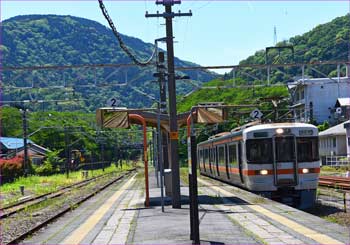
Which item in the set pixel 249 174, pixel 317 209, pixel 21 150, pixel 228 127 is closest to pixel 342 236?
pixel 317 209

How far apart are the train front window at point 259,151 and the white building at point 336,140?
3522 cm

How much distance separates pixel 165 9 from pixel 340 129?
41.5 m

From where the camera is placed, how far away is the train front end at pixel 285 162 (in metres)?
19.1

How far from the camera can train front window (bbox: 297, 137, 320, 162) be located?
1936cm

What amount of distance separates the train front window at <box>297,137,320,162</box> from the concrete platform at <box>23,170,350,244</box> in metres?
3.01

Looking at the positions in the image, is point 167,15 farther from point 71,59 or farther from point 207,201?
point 71,59

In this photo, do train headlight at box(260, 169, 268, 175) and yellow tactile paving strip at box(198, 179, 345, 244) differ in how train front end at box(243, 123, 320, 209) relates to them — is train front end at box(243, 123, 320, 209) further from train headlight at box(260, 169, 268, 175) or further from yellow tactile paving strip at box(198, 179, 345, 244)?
yellow tactile paving strip at box(198, 179, 345, 244)

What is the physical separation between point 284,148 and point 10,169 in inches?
1274

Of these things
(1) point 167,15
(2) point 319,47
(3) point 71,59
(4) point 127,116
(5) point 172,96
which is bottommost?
(4) point 127,116

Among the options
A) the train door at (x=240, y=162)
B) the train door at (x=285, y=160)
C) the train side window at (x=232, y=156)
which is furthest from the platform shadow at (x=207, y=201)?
the train side window at (x=232, y=156)

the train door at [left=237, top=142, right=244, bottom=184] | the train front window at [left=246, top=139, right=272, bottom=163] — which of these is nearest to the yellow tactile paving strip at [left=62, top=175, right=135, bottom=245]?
the train front window at [left=246, top=139, right=272, bottom=163]

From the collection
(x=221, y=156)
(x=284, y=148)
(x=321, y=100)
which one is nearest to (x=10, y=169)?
(x=221, y=156)

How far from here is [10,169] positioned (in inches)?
1848

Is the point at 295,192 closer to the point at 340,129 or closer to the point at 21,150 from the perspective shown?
the point at 340,129
